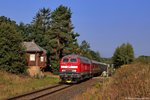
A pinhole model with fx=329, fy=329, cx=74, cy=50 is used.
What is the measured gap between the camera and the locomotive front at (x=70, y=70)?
35312 millimetres

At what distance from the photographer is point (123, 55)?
3597 inches

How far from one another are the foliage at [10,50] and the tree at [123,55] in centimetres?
4274

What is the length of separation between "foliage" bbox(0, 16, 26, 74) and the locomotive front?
27.8 feet

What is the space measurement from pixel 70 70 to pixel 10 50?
34.7ft

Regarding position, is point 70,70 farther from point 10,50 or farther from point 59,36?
A: point 59,36

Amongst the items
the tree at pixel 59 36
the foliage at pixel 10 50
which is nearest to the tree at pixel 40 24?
the tree at pixel 59 36

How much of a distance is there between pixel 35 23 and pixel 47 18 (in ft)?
17.4

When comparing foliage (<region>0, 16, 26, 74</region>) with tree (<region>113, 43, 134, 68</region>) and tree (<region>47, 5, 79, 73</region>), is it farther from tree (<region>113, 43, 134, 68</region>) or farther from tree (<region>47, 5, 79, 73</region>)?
tree (<region>113, 43, 134, 68</region>)

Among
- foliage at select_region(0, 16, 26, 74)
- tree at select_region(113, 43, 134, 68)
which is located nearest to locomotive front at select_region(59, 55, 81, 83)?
foliage at select_region(0, 16, 26, 74)

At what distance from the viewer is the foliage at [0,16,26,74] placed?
41844mm

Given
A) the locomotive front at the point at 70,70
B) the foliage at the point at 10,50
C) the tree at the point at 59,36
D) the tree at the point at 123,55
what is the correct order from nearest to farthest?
1. the locomotive front at the point at 70,70
2. the foliage at the point at 10,50
3. the tree at the point at 59,36
4. the tree at the point at 123,55

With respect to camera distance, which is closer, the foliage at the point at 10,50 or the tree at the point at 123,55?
the foliage at the point at 10,50

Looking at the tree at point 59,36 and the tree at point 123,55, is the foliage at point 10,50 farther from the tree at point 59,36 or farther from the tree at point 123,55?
the tree at point 123,55

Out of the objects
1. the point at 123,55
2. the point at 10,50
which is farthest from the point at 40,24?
the point at 10,50
